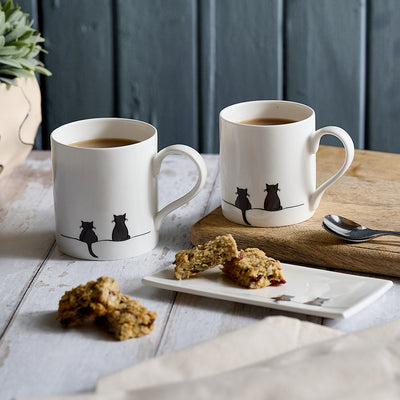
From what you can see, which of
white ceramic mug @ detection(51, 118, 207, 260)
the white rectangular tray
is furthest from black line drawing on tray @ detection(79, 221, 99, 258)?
the white rectangular tray

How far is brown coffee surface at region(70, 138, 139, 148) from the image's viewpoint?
94 centimetres

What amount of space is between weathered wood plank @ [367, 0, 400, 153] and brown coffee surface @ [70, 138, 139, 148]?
79 cm

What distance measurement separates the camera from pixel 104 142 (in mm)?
951

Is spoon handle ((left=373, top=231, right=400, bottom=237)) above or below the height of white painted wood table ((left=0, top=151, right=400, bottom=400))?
above

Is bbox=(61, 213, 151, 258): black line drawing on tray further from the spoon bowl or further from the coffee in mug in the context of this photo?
the spoon bowl

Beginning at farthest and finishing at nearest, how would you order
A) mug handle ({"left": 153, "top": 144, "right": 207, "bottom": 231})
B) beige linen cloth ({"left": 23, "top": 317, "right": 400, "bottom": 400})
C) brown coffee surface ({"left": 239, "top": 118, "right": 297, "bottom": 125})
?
brown coffee surface ({"left": 239, "top": 118, "right": 297, "bottom": 125})
mug handle ({"left": 153, "top": 144, "right": 207, "bottom": 231})
beige linen cloth ({"left": 23, "top": 317, "right": 400, "bottom": 400})

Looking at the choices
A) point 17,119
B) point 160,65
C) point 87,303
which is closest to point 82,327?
point 87,303

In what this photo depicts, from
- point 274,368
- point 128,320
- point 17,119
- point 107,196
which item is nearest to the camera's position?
point 274,368

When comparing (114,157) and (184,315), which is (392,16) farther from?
(184,315)

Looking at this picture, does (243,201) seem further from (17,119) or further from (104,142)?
(17,119)

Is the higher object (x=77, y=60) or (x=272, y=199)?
(x=77, y=60)

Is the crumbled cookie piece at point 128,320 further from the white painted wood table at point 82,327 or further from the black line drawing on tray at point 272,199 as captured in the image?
the black line drawing on tray at point 272,199

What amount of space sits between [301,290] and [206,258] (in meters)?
0.11

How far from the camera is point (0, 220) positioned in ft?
3.44
